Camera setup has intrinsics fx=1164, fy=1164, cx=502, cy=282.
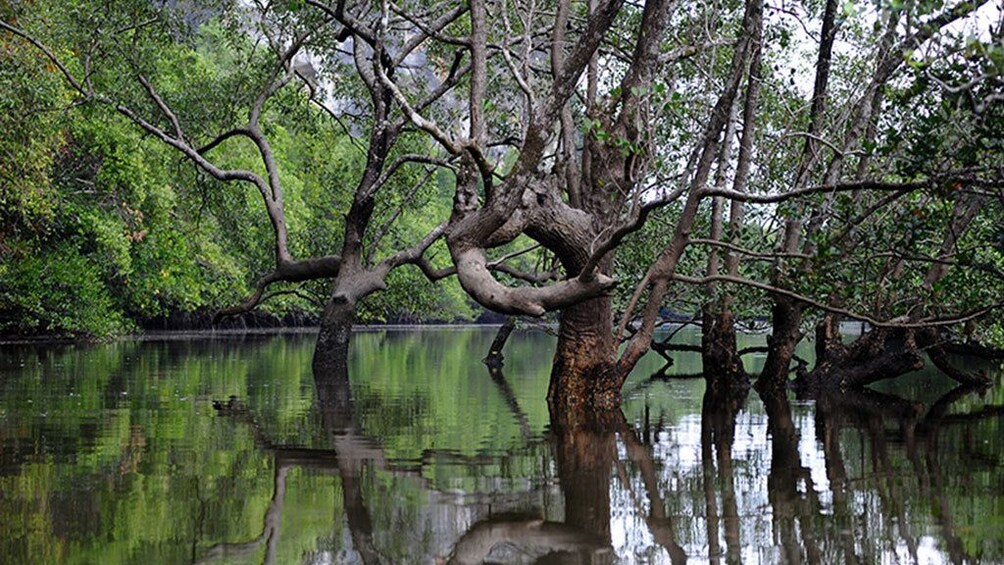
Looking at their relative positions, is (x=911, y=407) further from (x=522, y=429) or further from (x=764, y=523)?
(x=764, y=523)

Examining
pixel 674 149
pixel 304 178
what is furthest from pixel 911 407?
pixel 304 178

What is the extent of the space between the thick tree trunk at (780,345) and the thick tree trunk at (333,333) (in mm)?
7860

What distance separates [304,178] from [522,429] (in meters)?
43.1

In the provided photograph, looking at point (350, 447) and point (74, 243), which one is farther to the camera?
point (74, 243)

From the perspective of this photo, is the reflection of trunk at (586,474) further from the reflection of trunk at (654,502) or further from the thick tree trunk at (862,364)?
the thick tree trunk at (862,364)

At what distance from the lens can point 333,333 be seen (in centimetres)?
2238

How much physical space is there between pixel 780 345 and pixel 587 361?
5171 mm

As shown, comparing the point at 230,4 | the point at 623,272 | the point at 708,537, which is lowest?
the point at 708,537

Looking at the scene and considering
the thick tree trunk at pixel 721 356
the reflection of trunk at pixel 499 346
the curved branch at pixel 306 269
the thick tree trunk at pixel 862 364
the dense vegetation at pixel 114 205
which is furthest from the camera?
the reflection of trunk at pixel 499 346

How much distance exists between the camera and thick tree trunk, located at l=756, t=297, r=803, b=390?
19.2m

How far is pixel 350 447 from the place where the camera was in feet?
35.4

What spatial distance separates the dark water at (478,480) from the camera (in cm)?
629

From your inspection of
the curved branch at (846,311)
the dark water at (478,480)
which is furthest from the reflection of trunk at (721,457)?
the curved branch at (846,311)

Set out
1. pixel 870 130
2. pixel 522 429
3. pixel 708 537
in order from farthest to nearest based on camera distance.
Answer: pixel 870 130, pixel 522 429, pixel 708 537
